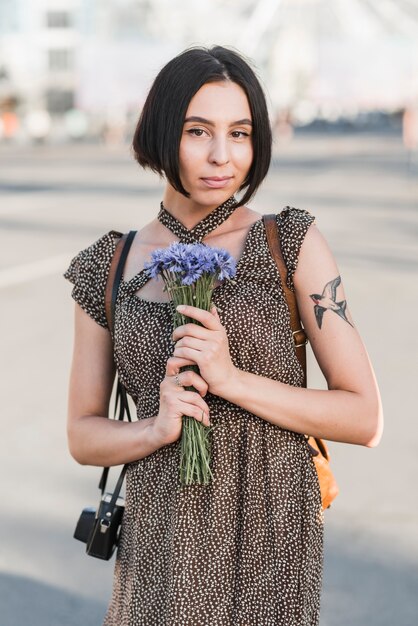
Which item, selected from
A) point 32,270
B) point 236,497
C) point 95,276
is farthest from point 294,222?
point 32,270

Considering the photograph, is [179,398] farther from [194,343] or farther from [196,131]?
[196,131]

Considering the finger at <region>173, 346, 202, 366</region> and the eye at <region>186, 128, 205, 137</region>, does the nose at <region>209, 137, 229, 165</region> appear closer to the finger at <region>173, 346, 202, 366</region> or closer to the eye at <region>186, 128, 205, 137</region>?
→ the eye at <region>186, 128, 205, 137</region>

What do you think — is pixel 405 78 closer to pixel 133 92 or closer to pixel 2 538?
pixel 133 92

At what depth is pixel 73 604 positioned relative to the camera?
159 inches

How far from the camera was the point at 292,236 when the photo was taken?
216 centimetres

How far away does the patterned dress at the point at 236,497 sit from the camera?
2.10 m

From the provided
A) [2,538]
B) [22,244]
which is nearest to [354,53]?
[22,244]

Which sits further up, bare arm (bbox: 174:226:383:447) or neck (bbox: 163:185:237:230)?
neck (bbox: 163:185:237:230)

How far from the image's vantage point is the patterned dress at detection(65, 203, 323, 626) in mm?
2104

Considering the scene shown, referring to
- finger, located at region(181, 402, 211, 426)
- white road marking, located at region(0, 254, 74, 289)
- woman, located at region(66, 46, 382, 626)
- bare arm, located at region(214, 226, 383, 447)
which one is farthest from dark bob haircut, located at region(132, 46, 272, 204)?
white road marking, located at region(0, 254, 74, 289)

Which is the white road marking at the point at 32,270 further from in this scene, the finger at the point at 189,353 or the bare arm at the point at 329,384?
the finger at the point at 189,353

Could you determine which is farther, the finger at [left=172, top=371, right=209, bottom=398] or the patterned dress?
the patterned dress

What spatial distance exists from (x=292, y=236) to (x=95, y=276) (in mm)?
424

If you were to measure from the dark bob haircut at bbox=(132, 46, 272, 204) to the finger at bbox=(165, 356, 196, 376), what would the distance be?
1.31 ft
